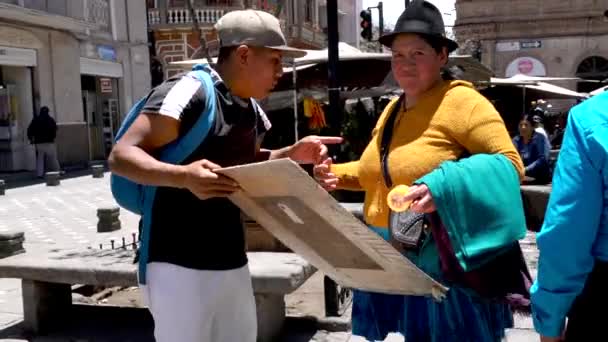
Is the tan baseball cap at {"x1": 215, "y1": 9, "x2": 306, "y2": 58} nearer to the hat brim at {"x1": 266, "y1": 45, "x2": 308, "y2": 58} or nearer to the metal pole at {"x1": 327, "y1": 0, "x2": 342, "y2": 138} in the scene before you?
the hat brim at {"x1": 266, "y1": 45, "x2": 308, "y2": 58}

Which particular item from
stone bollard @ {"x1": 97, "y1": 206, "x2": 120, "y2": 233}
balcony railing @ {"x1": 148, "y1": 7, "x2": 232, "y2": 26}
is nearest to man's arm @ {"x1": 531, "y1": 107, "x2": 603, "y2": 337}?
stone bollard @ {"x1": 97, "y1": 206, "x2": 120, "y2": 233}

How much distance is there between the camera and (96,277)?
4.57 meters

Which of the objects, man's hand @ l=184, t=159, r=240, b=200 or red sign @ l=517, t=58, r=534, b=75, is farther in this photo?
red sign @ l=517, t=58, r=534, b=75

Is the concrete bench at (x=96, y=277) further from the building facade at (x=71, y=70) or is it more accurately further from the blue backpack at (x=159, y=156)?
the building facade at (x=71, y=70)

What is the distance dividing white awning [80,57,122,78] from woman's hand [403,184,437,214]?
71.1ft

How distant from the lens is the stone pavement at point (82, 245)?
490 centimetres

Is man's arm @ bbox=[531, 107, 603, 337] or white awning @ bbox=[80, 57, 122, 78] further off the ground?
white awning @ bbox=[80, 57, 122, 78]

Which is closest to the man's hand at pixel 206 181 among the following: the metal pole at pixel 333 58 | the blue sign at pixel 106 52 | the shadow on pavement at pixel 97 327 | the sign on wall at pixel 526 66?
the shadow on pavement at pixel 97 327

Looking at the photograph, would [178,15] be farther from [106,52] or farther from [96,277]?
[96,277]

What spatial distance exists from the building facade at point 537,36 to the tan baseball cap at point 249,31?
29.1m

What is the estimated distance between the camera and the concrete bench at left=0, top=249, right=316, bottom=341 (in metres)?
4.23

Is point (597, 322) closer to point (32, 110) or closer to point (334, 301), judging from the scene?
point (334, 301)

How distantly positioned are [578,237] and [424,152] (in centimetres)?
74

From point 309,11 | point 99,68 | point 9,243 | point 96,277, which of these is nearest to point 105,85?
point 99,68
